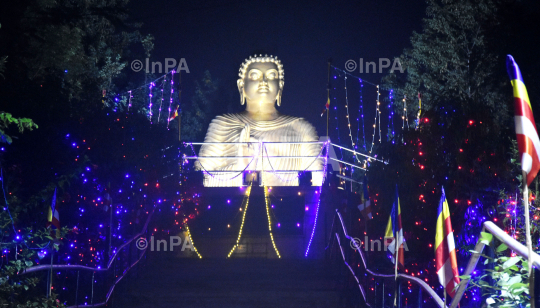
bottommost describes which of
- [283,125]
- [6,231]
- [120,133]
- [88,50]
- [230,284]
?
[230,284]

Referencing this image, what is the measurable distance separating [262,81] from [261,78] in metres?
0.09

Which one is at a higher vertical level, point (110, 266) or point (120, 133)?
point (120, 133)

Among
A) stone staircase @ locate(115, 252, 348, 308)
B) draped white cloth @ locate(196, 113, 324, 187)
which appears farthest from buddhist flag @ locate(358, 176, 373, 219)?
draped white cloth @ locate(196, 113, 324, 187)

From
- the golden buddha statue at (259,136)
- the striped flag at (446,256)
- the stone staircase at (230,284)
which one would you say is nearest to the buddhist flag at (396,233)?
the striped flag at (446,256)

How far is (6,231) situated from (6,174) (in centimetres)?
141

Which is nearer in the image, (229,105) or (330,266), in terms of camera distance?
(330,266)

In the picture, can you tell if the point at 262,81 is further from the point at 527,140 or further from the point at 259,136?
the point at 527,140

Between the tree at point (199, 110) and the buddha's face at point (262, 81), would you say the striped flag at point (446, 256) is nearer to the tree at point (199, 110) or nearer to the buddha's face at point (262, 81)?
the buddha's face at point (262, 81)

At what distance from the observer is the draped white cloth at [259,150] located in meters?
15.6

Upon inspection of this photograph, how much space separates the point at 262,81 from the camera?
54.5 ft

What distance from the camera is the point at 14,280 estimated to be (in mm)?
5516

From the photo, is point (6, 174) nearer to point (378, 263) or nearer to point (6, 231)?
point (6, 231)

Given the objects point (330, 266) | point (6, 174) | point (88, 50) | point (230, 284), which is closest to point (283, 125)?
point (88, 50)

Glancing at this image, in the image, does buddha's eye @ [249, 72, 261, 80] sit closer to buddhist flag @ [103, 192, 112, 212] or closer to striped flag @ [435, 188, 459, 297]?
buddhist flag @ [103, 192, 112, 212]
